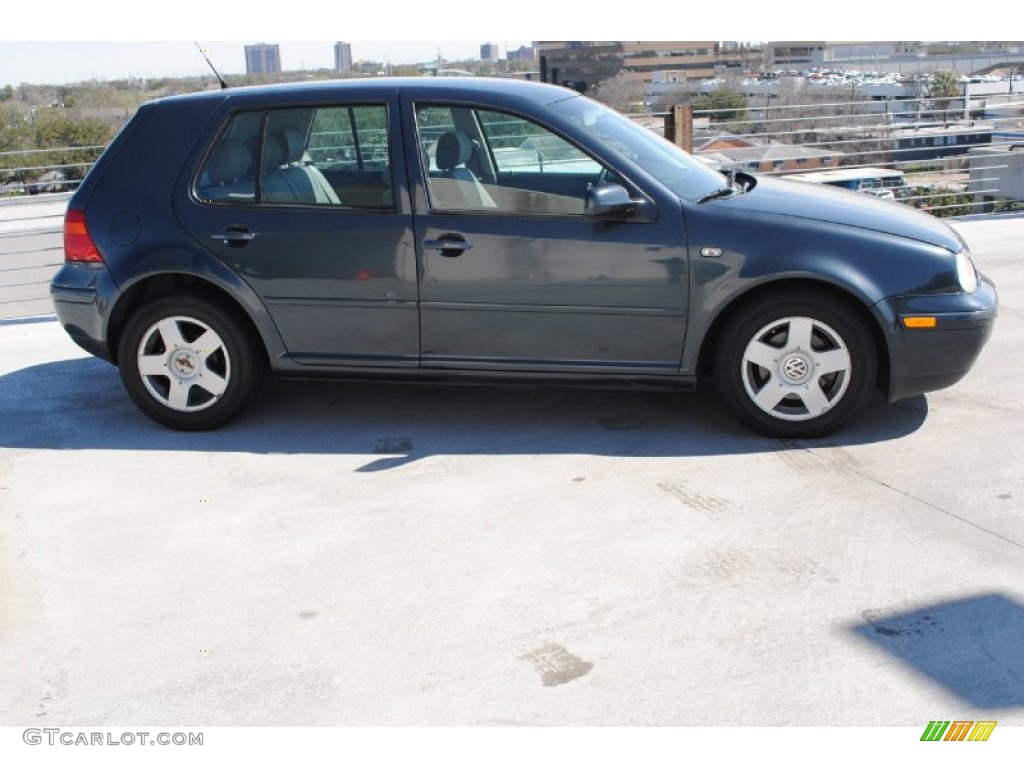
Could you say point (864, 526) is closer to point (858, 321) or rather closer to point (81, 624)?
point (858, 321)

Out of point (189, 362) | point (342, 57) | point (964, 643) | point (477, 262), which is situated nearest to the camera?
point (964, 643)

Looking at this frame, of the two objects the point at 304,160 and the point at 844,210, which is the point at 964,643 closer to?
the point at 844,210

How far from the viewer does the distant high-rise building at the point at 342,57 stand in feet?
25.9

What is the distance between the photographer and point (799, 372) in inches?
206

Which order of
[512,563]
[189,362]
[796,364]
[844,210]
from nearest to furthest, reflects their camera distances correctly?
1. [512,563]
2. [796,364]
3. [844,210]
4. [189,362]

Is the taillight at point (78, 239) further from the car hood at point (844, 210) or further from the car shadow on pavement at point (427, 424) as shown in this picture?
the car hood at point (844, 210)

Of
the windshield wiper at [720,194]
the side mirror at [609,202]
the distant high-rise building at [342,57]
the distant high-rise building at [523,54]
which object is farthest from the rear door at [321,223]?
the distant high-rise building at [523,54]

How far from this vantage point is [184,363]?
5691 millimetres

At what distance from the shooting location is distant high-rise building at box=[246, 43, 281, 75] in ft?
29.8

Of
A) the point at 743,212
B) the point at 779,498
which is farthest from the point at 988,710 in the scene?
the point at 743,212

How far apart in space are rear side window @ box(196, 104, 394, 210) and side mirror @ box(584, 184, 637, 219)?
3.09 feet

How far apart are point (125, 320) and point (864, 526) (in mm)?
3590

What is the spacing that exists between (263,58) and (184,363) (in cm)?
510

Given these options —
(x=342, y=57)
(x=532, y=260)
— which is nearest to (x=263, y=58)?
(x=342, y=57)
